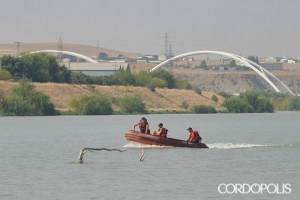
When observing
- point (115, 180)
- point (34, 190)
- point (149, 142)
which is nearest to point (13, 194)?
point (34, 190)

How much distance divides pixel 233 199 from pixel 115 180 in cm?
704

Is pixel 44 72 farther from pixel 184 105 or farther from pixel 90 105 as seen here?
pixel 184 105

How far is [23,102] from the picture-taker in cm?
11400

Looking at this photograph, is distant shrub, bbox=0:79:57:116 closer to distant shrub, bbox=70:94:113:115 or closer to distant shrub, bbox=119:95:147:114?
distant shrub, bbox=70:94:113:115

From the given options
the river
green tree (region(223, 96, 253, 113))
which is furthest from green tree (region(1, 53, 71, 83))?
the river

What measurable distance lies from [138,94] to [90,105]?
24.3 m

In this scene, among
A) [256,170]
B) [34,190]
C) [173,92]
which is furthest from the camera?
[173,92]

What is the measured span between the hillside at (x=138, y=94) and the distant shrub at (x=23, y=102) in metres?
9.31

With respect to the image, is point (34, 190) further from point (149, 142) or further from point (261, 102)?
point (261, 102)

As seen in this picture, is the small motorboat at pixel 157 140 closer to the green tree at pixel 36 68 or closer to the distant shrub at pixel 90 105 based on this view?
the distant shrub at pixel 90 105

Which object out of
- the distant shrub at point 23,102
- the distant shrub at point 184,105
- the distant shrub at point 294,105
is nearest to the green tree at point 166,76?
the distant shrub at point 184,105

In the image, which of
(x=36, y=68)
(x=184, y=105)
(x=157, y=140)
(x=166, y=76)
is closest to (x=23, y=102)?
(x=36, y=68)

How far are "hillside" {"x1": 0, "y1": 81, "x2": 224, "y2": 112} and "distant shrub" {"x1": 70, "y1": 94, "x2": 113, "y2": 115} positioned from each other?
7.68ft

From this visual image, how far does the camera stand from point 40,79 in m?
142
